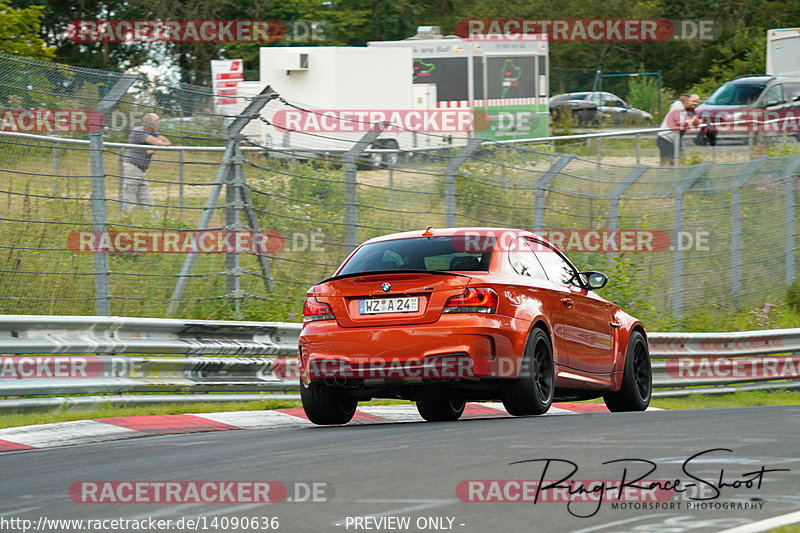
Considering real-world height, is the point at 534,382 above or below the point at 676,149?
below

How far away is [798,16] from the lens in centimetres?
5528

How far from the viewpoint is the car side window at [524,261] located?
9.70m

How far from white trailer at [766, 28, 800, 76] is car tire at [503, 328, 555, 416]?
31.6m

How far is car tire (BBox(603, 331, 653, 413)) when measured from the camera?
11320 mm

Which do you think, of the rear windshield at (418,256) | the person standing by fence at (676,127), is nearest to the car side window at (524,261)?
the rear windshield at (418,256)

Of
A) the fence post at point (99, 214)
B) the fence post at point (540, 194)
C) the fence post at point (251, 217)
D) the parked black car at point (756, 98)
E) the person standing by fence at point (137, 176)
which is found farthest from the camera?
the parked black car at point (756, 98)

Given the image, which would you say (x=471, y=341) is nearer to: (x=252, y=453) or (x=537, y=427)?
(x=537, y=427)

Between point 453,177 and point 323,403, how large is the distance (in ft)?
16.3

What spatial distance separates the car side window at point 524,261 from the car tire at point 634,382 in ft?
5.44

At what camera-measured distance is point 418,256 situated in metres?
9.55

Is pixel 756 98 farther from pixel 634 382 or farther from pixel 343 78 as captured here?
pixel 634 382

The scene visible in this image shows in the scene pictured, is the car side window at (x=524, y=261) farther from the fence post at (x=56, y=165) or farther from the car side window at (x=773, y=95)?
the car side window at (x=773, y=95)

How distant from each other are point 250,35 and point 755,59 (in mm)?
20483

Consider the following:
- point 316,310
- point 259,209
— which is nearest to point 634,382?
Result: point 316,310
